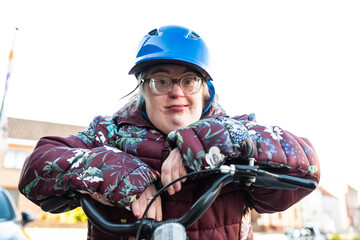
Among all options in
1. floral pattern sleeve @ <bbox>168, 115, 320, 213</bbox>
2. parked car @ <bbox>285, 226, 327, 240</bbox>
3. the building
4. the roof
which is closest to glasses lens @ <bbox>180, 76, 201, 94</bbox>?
floral pattern sleeve @ <bbox>168, 115, 320, 213</bbox>

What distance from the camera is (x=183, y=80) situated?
64.3 inches

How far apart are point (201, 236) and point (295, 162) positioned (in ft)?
1.55

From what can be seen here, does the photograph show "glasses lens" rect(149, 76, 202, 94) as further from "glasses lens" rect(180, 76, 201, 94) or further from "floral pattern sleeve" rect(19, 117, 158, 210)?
"floral pattern sleeve" rect(19, 117, 158, 210)

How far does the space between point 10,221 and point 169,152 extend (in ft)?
12.9

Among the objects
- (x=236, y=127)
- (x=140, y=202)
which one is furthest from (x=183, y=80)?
(x=140, y=202)

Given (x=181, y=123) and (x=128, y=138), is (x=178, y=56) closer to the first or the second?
(x=181, y=123)

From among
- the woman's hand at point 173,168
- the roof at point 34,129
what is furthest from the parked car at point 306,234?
the roof at point 34,129

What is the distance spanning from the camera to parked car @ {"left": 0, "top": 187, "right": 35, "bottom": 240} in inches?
163

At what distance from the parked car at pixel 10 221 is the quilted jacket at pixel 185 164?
315cm

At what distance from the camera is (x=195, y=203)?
1.04 metres

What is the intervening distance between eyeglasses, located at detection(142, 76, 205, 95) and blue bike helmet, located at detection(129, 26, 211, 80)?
0.06m

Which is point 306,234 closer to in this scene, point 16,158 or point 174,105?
point 174,105

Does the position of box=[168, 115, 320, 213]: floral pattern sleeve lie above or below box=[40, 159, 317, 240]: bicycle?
above

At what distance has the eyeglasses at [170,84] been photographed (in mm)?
1624
